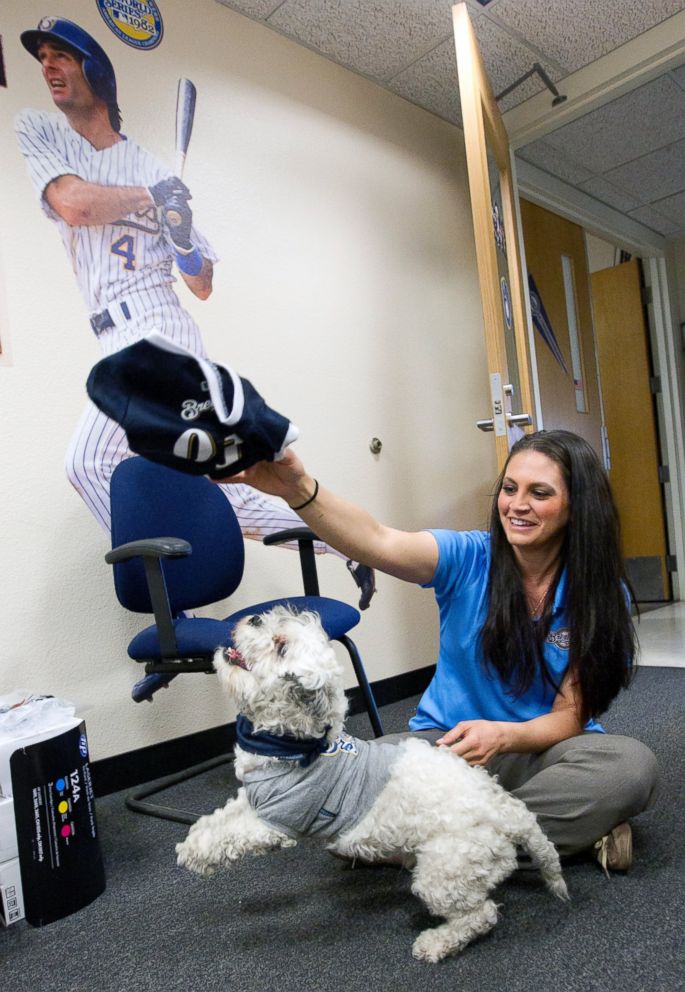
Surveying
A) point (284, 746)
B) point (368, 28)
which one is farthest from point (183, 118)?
point (284, 746)

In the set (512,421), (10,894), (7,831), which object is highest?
(512,421)

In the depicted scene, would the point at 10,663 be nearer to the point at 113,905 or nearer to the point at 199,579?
the point at 199,579

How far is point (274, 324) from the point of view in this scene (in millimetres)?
2406

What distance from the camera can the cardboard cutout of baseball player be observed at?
75.9 inches

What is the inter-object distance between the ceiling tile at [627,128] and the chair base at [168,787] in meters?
3.32

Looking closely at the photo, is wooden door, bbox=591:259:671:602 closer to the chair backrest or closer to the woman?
the chair backrest

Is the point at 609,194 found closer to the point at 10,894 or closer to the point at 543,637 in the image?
the point at 543,637

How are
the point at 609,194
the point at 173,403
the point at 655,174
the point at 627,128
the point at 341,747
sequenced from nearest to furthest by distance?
the point at 173,403 → the point at 341,747 → the point at 627,128 → the point at 655,174 → the point at 609,194

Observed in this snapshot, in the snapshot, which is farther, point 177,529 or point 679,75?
point 679,75

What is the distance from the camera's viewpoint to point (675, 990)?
2.91 ft

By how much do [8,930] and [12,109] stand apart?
205cm

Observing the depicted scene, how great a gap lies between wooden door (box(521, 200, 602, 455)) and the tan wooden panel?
2.30 feet

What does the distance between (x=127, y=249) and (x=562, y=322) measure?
2.75 metres

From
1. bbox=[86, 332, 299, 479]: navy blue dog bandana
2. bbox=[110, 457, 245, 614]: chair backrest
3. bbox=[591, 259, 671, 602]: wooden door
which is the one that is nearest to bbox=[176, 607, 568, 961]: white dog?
bbox=[86, 332, 299, 479]: navy blue dog bandana
